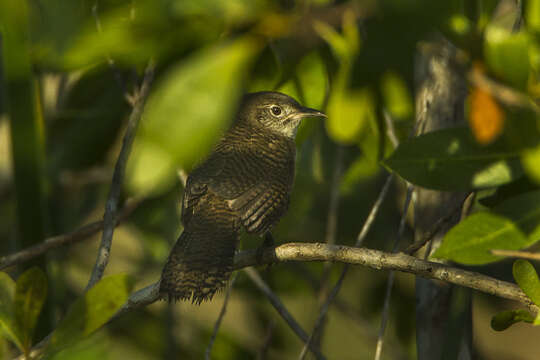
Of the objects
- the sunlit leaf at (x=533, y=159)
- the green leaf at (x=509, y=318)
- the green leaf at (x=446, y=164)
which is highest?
the sunlit leaf at (x=533, y=159)

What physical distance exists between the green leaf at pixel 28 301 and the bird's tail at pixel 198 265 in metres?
0.49

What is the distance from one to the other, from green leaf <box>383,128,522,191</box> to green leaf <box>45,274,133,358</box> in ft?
2.14

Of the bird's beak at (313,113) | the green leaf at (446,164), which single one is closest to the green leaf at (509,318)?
the green leaf at (446,164)

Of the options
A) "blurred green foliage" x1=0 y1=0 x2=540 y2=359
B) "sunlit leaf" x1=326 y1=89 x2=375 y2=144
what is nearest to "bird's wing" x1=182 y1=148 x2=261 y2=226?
"blurred green foliage" x1=0 y1=0 x2=540 y2=359

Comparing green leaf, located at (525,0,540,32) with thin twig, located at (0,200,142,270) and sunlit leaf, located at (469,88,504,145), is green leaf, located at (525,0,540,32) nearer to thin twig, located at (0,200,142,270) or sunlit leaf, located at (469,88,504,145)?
sunlit leaf, located at (469,88,504,145)

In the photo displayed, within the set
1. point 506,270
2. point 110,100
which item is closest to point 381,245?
point 506,270

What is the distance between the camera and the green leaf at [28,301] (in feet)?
5.62

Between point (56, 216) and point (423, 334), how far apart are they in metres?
2.03

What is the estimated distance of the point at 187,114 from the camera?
76 cm

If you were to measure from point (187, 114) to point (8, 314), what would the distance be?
1196 millimetres

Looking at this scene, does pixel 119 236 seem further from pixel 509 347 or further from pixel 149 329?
pixel 509 347

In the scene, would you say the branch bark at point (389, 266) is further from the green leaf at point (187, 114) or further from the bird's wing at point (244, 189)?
the green leaf at point (187, 114)

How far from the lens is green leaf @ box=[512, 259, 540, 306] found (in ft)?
5.21

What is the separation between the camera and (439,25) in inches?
33.9
